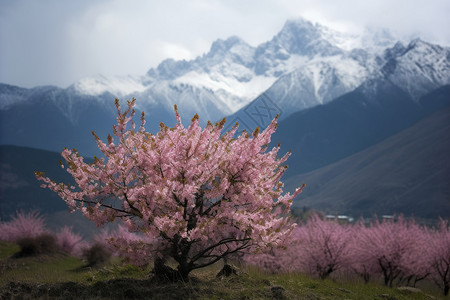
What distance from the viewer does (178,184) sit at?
12398mm

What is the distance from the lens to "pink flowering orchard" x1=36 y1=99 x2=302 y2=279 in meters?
12.6

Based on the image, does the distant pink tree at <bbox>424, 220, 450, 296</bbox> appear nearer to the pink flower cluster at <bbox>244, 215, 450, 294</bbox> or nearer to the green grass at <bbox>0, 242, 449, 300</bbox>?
the pink flower cluster at <bbox>244, 215, 450, 294</bbox>

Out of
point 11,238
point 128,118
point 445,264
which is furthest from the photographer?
point 11,238

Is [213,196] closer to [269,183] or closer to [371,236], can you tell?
[269,183]

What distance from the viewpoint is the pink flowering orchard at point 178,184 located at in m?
Answer: 12.6

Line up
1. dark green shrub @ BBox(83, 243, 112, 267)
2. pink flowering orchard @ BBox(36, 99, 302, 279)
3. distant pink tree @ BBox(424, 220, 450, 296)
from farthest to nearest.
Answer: dark green shrub @ BBox(83, 243, 112, 267)
distant pink tree @ BBox(424, 220, 450, 296)
pink flowering orchard @ BBox(36, 99, 302, 279)

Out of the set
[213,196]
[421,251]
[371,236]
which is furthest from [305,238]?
[213,196]

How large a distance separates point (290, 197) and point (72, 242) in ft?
139

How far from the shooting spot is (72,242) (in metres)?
50.0

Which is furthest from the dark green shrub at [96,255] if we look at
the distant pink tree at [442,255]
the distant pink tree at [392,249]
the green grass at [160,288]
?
the distant pink tree at [442,255]

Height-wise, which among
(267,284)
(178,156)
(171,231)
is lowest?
(267,284)

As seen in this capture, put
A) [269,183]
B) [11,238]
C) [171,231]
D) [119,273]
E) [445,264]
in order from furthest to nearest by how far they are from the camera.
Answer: [11,238], [445,264], [119,273], [269,183], [171,231]

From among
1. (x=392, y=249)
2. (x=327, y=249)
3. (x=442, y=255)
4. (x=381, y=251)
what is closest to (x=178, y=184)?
(x=327, y=249)

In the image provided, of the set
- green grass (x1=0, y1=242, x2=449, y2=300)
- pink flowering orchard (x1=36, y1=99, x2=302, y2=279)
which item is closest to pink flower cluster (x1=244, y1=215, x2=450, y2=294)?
green grass (x1=0, y1=242, x2=449, y2=300)
